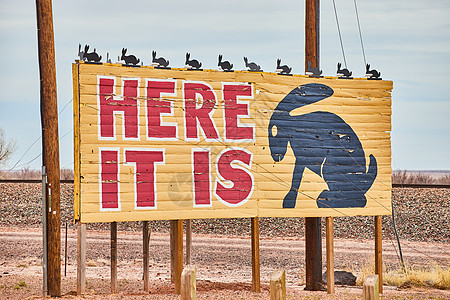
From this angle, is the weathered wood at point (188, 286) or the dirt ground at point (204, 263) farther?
the dirt ground at point (204, 263)

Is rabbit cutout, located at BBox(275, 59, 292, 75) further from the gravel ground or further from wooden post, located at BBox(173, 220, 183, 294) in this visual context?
the gravel ground

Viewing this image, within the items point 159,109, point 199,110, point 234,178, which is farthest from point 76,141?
point 234,178

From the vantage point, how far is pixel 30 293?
14.2 meters

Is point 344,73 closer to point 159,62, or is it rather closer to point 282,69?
point 282,69

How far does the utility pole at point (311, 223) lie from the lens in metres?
15.0

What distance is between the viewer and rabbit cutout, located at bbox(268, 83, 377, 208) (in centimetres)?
1332

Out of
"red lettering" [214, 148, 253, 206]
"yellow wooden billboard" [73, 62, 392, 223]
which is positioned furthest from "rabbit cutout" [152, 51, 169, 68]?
"red lettering" [214, 148, 253, 206]

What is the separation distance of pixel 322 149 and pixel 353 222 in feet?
54.8

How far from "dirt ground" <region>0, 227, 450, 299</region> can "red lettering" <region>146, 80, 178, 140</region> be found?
3.50m

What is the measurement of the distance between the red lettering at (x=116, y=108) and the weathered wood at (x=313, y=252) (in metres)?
5.48

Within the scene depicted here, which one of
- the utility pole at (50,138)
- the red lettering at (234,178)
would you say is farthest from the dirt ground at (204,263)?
the red lettering at (234,178)

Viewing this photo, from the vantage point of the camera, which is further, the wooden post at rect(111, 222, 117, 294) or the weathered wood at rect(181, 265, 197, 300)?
the wooden post at rect(111, 222, 117, 294)

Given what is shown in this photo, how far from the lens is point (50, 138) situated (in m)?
12.0

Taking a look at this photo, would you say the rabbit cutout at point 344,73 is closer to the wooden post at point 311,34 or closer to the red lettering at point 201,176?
the wooden post at point 311,34
